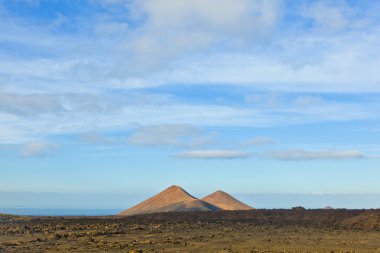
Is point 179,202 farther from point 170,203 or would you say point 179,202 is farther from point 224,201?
point 224,201

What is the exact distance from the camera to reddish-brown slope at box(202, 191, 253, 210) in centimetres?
11638

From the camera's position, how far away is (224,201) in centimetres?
12194

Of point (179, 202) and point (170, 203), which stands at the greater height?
point (179, 202)

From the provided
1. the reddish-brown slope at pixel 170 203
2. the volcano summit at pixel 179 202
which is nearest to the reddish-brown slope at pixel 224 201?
the volcano summit at pixel 179 202

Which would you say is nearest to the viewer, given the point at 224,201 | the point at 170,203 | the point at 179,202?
the point at 179,202

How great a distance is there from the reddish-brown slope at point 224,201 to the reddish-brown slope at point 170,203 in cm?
536

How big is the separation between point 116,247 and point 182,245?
4343 millimetres

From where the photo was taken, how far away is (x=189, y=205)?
10450 cm

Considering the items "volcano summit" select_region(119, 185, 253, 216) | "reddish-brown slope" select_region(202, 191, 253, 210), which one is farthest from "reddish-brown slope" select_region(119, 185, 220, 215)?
"reddish-brown slope" select_region(202, 191, 253, 210)

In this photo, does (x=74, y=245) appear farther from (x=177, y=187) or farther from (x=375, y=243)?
(x=177, y=187)

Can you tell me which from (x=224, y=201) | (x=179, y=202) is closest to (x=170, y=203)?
(x=179, y=202)

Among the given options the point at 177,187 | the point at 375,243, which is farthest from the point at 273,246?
the point at 177,187

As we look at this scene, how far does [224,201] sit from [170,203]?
1538cm

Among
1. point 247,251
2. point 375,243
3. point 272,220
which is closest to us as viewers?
point 247,251
